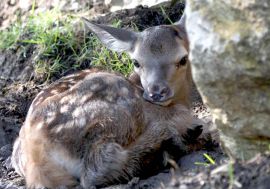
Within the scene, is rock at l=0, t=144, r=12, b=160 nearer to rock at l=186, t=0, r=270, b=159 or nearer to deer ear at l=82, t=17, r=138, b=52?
deer ear at l=82, t=17, r=138, b=52

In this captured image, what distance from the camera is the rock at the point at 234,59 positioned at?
4430 mm

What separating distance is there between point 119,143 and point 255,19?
234cm

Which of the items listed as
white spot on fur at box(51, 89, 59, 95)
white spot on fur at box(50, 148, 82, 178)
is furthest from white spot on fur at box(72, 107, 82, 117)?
white spot on fur at box(51, 89, 59, 95)

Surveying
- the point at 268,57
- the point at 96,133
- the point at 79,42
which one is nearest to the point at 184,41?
the point at 96,133

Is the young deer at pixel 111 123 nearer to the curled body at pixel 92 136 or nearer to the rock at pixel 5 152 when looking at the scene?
the curled body at pixel 92 136

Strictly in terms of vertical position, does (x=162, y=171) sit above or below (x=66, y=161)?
below

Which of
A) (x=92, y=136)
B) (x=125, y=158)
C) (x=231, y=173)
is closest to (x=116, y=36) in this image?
(x=92, y=136)

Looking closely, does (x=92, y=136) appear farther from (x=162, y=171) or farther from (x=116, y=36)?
(x=116, y=36)

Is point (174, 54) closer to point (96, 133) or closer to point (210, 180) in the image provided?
point (96, 133)

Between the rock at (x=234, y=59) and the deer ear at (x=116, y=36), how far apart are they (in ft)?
9.07

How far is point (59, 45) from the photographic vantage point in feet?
30.0

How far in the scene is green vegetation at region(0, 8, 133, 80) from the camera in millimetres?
8656

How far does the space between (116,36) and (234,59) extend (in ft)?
10.6

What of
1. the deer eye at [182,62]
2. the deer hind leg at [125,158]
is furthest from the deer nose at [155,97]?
the deer eye at [182,62]
